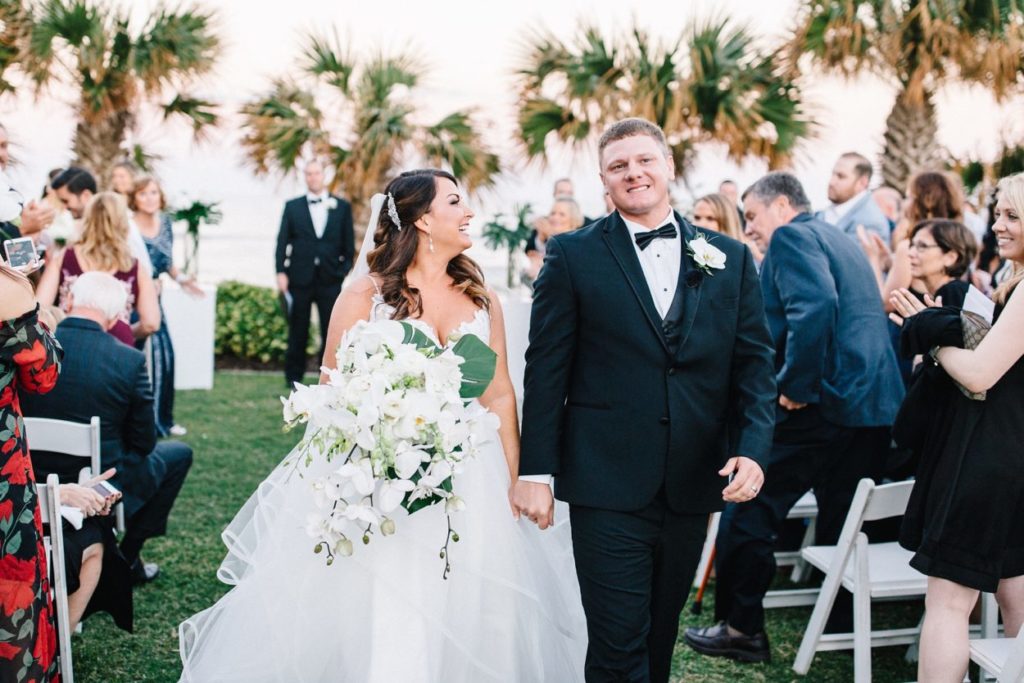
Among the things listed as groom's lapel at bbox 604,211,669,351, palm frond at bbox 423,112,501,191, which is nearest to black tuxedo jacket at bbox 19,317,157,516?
groom's lapel at bbox 604,211,669,351

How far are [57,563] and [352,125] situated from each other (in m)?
9.52

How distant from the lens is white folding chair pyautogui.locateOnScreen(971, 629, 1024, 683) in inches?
105

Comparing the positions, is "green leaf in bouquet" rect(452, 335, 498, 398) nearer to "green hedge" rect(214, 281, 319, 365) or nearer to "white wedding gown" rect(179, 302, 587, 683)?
"white wedding gown" rect(179, 302, 587, 683)

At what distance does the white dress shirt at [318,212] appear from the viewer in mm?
10328

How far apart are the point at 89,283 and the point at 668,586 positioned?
3.00 metres

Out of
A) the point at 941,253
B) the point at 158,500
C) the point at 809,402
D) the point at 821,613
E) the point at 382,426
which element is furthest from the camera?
the point at 158,500

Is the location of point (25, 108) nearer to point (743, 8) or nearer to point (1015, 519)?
point (743, 8)

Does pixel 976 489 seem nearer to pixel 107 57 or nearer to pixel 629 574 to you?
pixel 629 574

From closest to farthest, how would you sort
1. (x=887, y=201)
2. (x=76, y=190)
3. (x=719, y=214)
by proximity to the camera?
(x=719, y=214) < (x=76, y=190) < (x=887, y=201)

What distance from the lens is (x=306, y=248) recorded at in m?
10.3

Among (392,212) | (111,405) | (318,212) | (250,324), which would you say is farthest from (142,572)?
(250,324)

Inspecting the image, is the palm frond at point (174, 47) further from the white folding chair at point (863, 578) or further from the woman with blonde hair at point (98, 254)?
the white folding chair at point (863, 578)

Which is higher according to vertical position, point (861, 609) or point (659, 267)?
point (659, 267)

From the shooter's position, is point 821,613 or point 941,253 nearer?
point 821,613
